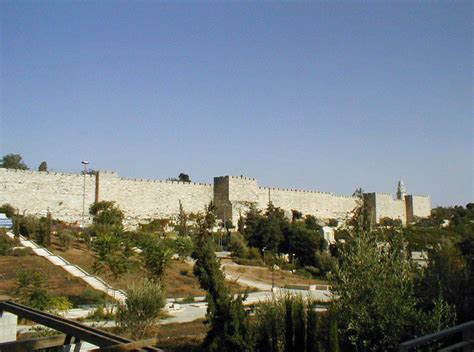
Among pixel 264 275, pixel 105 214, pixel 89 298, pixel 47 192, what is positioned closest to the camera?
pixel 89 298

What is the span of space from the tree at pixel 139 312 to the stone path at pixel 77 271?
16.1 ft

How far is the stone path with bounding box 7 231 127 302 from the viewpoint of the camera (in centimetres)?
1588

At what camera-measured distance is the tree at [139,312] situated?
30.3ft

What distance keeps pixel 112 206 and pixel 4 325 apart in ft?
91.3

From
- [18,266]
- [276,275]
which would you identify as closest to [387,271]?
[18,266]

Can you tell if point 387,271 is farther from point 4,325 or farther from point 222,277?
point 4,325

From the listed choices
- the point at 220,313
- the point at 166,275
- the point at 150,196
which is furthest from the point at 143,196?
the point at 220,313

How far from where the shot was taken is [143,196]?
3550cm

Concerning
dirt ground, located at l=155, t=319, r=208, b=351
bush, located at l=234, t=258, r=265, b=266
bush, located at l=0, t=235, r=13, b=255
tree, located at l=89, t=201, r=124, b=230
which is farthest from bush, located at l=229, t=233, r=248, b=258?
dirt ground, located at l=155, t=319, r=208, b=351

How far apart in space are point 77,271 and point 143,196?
57.3ft

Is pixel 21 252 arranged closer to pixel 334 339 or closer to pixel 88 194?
pixel 88 194

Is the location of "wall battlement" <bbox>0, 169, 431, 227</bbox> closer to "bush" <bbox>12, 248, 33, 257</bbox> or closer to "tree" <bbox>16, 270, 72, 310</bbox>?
"bush" <bbox>12, 248, 33, 257</bbox>

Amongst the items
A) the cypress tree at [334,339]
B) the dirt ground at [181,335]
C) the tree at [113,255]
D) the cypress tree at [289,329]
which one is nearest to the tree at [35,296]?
the dirt ground at [181,335]

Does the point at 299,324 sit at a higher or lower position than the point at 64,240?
higher
